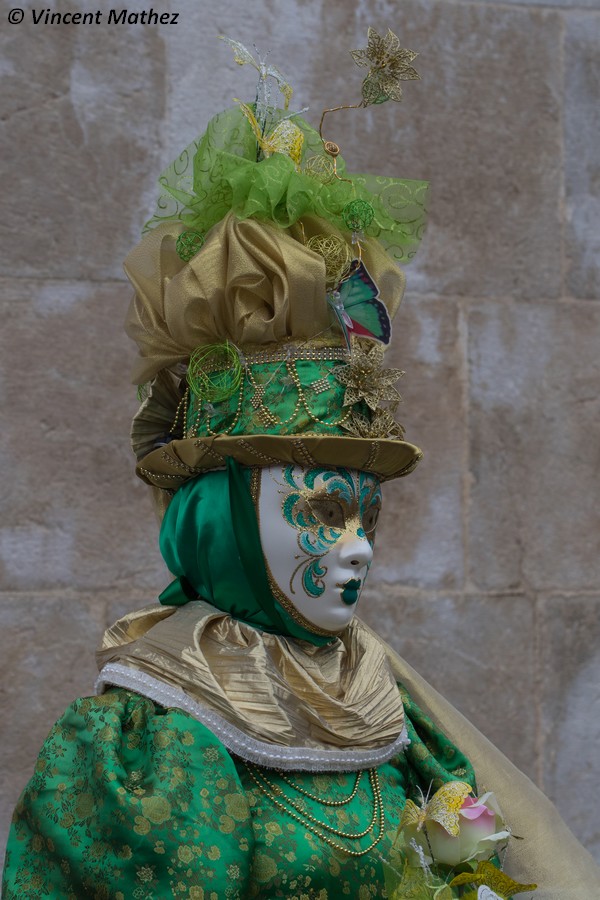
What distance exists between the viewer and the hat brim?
6.53 ft

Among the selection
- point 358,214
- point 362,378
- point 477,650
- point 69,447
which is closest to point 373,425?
point 362,378

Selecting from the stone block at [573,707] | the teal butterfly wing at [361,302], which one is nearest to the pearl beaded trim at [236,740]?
the teal butterfly wing at [361,302]

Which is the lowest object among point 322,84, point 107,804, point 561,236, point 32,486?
point 107,804

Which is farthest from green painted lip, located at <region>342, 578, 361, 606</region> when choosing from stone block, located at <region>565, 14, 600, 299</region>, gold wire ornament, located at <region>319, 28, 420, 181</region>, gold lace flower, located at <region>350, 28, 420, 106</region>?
stone block, located at <region>565, 14, 600, 299</region>

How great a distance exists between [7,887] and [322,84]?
6.47 feet

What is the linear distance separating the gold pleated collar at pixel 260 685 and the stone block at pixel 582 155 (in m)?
1.47

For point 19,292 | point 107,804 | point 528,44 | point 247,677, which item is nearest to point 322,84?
point 528,44

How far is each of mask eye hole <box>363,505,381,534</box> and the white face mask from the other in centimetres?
6

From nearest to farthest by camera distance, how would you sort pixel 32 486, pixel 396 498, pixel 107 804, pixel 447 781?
pixel 107 804
pixel 447 781
pixel 32 486
pixel 396 498

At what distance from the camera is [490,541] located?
315cm

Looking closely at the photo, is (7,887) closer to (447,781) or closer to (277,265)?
(447,781)

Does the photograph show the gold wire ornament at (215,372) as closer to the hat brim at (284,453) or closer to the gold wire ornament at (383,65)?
the hat brim at (284,453)

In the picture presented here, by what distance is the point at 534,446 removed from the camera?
321 centimetres

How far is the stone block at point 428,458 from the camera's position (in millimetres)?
3105
